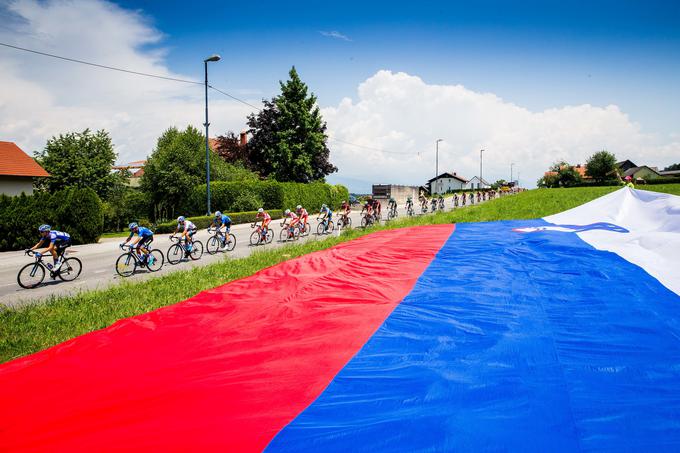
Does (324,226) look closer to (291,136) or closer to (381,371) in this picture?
(381,371)

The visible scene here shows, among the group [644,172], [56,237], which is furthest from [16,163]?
[644,172]

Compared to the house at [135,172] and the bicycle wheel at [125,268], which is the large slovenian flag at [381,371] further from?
the house at [135,172]

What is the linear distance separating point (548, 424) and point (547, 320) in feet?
7.19

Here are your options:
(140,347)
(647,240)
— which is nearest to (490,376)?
(140,347)

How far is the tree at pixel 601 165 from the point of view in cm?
7900

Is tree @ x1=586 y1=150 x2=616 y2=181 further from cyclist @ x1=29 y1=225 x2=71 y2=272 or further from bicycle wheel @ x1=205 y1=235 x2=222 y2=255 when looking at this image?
cyclist @ x1=29 y1=225 x2=71 y2=272

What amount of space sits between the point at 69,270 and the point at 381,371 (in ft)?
34.0

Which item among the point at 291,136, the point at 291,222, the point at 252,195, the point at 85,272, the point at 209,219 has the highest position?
the point at 291,136

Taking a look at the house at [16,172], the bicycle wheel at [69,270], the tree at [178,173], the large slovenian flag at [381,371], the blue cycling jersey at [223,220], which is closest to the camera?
the large slovenian flag at [381,371]

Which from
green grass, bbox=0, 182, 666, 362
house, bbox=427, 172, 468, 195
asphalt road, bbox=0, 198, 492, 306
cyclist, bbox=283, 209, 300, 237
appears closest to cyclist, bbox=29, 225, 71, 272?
asphalt road, bbox=0, 198, 492, 306

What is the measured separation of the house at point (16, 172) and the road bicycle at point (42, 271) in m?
24.3

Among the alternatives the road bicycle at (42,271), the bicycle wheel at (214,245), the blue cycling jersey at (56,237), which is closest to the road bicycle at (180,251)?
the bicycle wheel at (214,245)

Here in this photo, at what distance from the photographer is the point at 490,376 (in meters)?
3.25

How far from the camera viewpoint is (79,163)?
34094 mm
